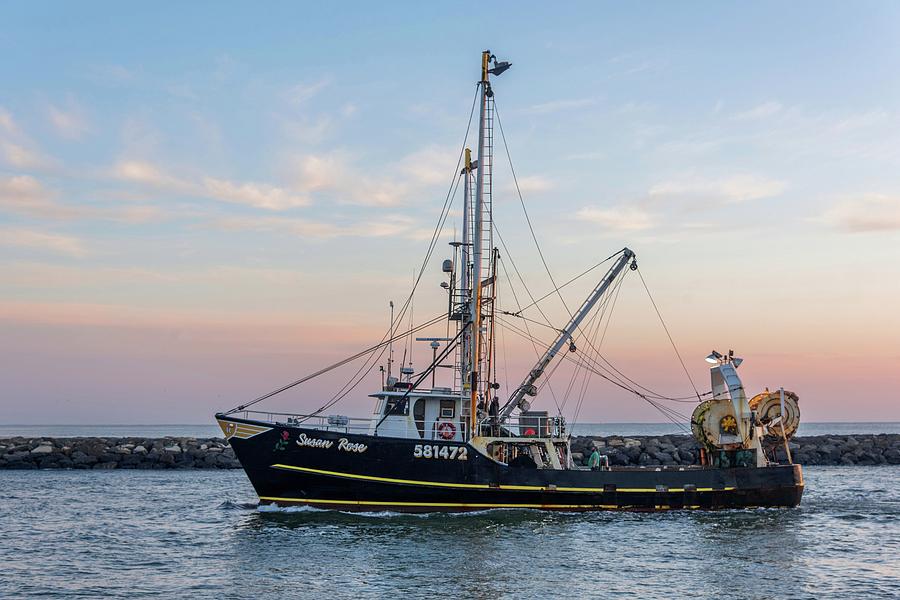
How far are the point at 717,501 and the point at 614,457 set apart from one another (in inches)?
1027

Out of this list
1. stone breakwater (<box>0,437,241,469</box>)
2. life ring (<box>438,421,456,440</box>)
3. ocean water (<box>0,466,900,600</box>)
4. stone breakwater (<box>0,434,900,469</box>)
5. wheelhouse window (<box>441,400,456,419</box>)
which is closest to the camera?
ocean water (<box>0,466,900,600</box>)

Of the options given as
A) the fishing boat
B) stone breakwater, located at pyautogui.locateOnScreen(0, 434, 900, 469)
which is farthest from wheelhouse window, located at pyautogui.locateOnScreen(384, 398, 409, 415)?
stone breakwater, located at pyautogui.locateOnScreen(0, 434, 900, 469)

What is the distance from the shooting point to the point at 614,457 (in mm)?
54875

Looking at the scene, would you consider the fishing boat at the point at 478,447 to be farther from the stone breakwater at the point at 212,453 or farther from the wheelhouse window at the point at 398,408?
the stone breakwater at the point at 212,453

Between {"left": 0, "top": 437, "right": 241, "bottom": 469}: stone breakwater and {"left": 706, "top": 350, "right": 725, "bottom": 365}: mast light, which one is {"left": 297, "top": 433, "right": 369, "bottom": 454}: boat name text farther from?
{"left": 0, "top": 437, "right": 241, "bottom": 469}: stone breakwater

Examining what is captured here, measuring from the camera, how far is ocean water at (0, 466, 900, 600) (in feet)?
61.9

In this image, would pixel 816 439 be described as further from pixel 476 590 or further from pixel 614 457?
pixel 476 590

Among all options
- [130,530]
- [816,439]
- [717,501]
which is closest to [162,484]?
[130,530]

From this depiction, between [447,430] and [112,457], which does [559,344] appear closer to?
[447,430]

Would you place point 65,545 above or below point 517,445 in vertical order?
below

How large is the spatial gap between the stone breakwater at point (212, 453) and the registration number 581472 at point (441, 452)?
1117 inches

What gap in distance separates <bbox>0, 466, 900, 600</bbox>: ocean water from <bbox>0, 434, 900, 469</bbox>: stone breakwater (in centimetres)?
1874

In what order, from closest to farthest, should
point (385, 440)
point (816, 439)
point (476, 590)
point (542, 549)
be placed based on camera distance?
point (476, 590) → point (542, 549) → point (385, 440) → point (816, 439)

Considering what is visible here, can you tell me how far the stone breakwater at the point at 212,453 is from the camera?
51125 millimetres
